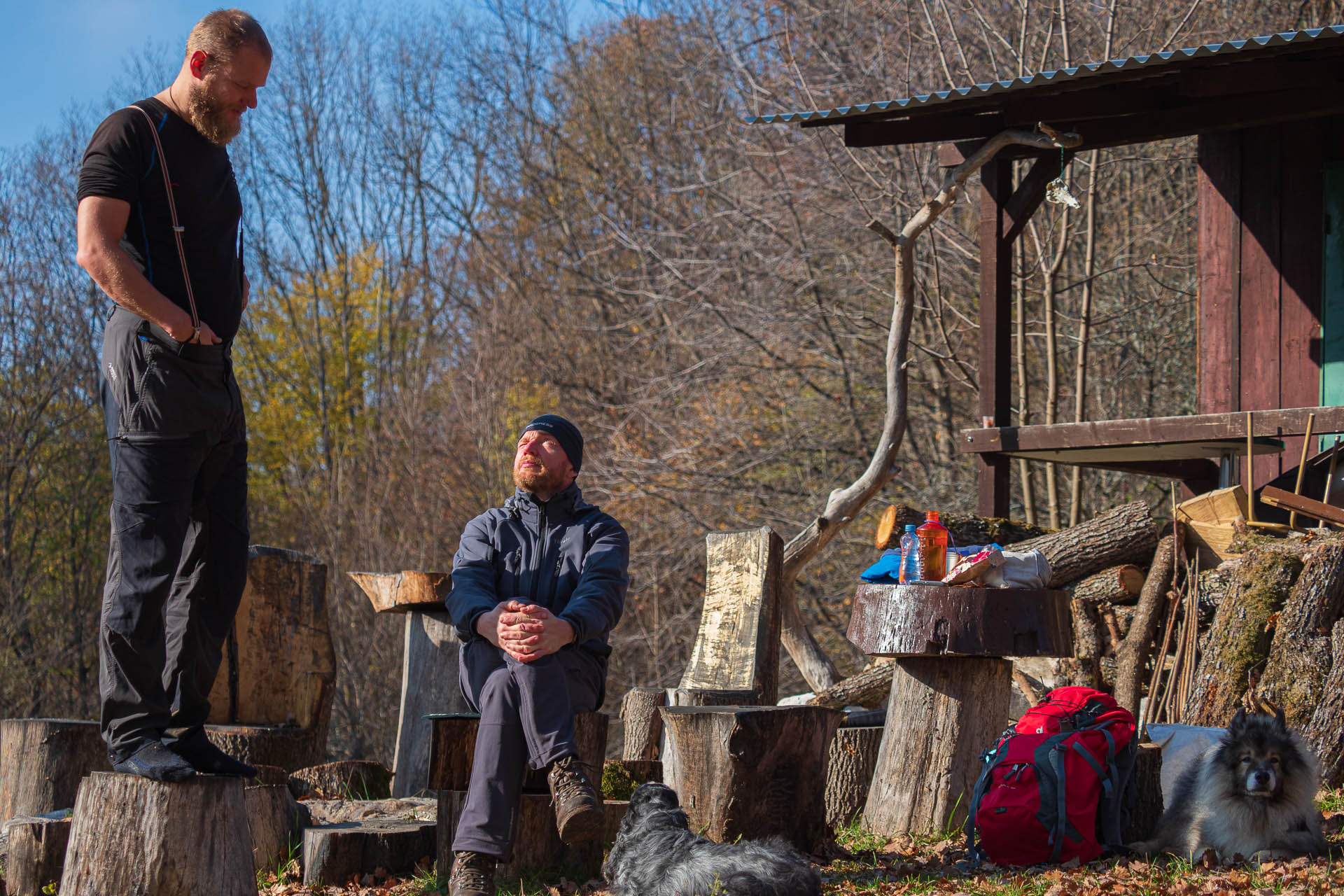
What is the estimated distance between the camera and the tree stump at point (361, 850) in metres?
4.61

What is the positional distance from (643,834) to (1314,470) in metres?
6.86

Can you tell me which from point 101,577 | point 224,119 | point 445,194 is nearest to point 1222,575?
point 224,119

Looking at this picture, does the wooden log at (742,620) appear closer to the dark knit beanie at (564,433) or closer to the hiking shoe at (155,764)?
the dark knit beanie at (564,433)

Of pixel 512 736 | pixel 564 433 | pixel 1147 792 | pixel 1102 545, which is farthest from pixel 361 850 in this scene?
pixel 1102 545

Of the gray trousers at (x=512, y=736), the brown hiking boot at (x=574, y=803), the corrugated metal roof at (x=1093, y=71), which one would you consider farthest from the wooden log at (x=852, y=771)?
the corrugated metal roof at (x=1093, y=71)

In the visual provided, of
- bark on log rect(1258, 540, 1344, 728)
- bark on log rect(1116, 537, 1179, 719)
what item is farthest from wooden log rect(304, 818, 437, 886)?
bark on log rect(1116, 537, 1179, 719)

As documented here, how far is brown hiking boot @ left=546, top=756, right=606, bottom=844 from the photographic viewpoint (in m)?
4.02

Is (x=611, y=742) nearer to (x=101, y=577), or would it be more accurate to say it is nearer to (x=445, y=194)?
(x=101, y=577)

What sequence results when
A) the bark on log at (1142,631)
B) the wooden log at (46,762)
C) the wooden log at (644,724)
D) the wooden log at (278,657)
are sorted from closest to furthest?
the wooden log at (46,762)
the wooden log at (278,657)
the wooden log at (644,724)
the bark on log at (1142,631)

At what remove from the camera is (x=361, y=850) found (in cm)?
466

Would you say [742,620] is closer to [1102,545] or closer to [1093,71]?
[1102,545]

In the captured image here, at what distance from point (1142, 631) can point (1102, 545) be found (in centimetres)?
81

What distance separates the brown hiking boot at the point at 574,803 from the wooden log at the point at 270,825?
4.49 feet

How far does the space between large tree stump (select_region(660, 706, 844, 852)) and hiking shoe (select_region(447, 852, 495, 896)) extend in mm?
934
